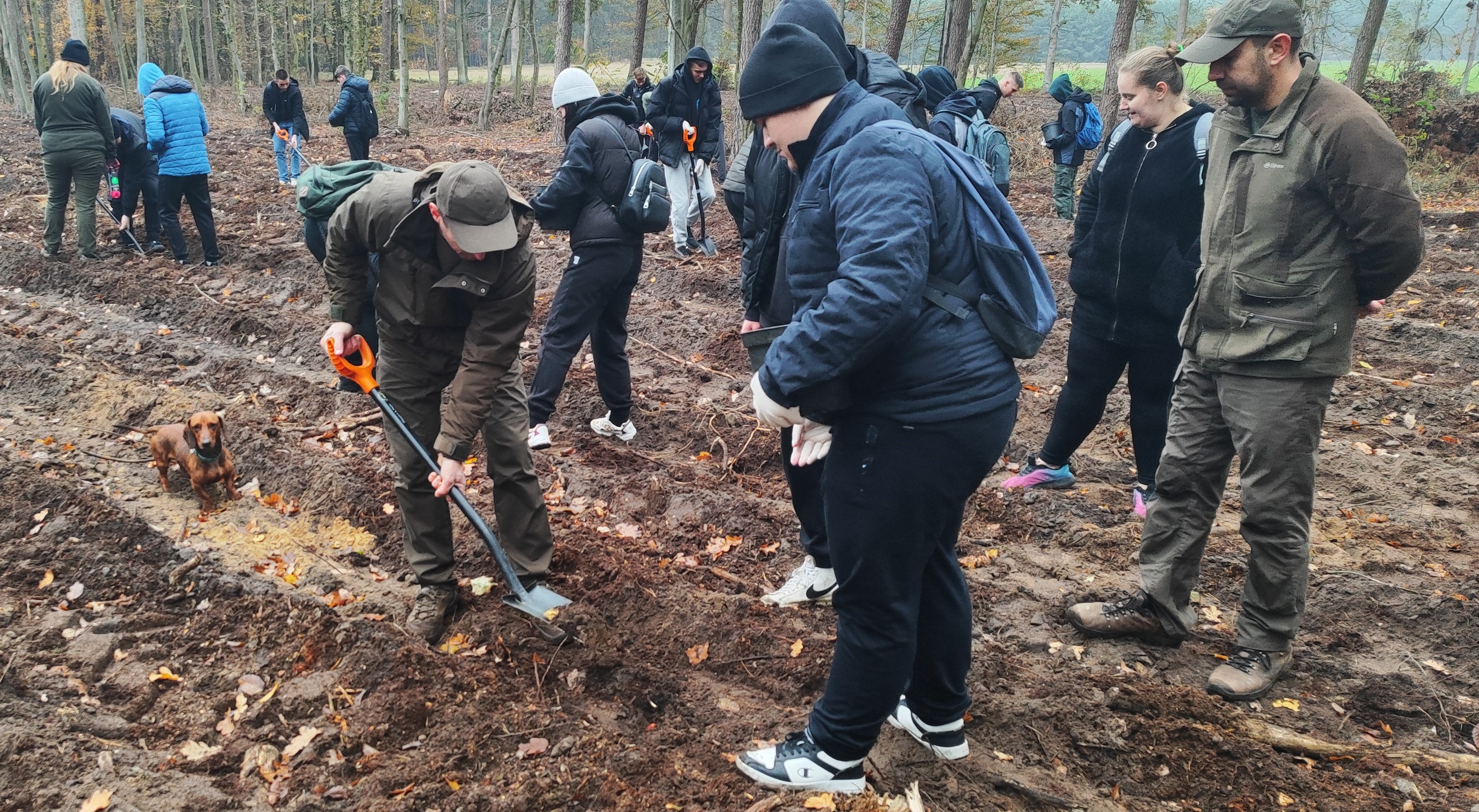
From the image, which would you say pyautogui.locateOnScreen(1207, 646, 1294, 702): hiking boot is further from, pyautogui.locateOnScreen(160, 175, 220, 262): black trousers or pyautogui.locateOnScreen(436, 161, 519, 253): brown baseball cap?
pyautogui.locateOnScreen(160, 175, 220, 262): black trousers

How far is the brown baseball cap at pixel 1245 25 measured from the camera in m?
2.91

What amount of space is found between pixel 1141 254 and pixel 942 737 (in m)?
2.48

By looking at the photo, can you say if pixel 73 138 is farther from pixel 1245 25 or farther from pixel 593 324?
pixel 1245 25

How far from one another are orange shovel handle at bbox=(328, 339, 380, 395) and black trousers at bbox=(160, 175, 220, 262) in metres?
7.29

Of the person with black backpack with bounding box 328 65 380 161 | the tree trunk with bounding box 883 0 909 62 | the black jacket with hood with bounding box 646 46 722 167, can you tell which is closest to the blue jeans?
the person with black backpack with bounding box 328 65 380 161

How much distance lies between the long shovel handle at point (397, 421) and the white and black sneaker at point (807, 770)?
1475 mm

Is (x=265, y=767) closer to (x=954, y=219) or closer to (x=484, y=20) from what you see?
(x=954, y=219)

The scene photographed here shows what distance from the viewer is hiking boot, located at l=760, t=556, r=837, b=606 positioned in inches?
156

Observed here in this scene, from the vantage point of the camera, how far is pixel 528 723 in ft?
10.2

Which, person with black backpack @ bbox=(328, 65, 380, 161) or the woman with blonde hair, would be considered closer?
the woman with blonde hair

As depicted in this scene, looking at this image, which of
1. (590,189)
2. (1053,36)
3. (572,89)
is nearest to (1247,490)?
(590,189)

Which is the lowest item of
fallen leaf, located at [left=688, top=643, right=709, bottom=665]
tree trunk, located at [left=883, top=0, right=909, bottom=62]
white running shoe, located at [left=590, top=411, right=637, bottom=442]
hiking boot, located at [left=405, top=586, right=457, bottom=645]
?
white running shoe, located at [left=590, top=411, right=637, bottom=442]

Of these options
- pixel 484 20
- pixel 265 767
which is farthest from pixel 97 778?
pixel 484 20

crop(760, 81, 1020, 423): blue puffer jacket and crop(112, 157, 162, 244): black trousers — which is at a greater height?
crop(760, 81, 1020, 423): blue puffer jacket
